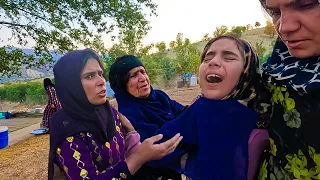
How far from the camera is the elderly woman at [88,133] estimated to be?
1.32 metres

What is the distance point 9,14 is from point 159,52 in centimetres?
1994

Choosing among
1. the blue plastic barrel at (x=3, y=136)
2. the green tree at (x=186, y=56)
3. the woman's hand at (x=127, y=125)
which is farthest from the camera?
the green tree at (x=186, y=56)

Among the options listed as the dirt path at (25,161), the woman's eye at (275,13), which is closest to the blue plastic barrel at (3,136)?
the dirt path at (25,161)

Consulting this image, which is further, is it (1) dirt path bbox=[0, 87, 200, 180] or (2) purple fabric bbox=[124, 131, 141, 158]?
(1) dirt path bbox=[0, 87, 200, 180]

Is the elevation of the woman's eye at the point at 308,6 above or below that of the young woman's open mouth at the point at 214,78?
above

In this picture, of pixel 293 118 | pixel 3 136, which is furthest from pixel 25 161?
pixel 293 118

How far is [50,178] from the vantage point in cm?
152

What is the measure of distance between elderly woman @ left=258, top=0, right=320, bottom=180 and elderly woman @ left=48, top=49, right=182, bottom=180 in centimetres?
54

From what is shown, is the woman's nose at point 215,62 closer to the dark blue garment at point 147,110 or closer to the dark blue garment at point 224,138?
the dark blue garment at point 224,138

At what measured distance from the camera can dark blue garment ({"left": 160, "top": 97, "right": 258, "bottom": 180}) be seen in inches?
36.9

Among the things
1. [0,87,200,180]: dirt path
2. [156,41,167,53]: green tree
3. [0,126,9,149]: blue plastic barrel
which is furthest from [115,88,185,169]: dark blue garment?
[156,41,167,53]: green tree

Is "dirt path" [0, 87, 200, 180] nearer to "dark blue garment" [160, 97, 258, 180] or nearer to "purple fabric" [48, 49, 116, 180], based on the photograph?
"purple fabric" [48, 49, 116, 180]

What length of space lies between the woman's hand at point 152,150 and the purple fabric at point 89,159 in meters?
0.05

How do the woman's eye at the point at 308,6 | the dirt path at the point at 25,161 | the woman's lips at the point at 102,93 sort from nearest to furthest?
the woman's eye at the point at 308,6, the woman's lips at the point at 102,93, the dirt path at the point at 25,161
